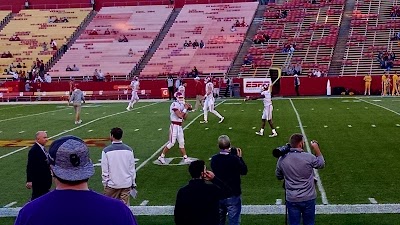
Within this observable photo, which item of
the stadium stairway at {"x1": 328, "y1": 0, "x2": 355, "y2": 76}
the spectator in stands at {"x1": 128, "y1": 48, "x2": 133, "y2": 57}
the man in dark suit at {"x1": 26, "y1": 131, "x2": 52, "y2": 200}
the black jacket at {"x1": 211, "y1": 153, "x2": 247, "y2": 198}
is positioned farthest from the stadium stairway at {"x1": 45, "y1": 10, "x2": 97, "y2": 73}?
the black jacket at {"x1": 211, "y1": 153, "x2": 247, "y2": 198}

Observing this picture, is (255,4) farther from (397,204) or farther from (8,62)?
(397,204)

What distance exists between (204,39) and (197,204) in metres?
49.2

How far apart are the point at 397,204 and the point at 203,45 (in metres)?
44.0

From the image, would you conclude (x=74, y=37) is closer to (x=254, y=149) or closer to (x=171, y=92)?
(x=171, y=92)

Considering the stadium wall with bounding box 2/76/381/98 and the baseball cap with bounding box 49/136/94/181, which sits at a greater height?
the baseball cap with bounding box 49/136/94/181

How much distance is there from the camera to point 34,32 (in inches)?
2346

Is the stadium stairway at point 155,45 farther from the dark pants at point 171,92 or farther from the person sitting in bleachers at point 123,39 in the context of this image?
the dark pants at point 171,92

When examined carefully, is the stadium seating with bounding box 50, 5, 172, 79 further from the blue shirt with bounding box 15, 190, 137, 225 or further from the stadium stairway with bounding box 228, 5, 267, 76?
the blue shirt with bounding box 15, 190, 137, 225

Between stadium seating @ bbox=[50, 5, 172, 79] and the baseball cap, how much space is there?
4724 cm

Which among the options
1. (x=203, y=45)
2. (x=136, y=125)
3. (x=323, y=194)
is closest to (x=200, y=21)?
(x=203, y=45)

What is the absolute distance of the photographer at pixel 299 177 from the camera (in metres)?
7.55

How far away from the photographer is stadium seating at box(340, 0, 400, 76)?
46.8 metres

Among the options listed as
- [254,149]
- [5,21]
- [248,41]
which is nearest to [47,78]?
[248,41]

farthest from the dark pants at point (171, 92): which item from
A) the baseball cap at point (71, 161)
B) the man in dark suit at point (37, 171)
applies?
the baseball cap at point (71, 161)
